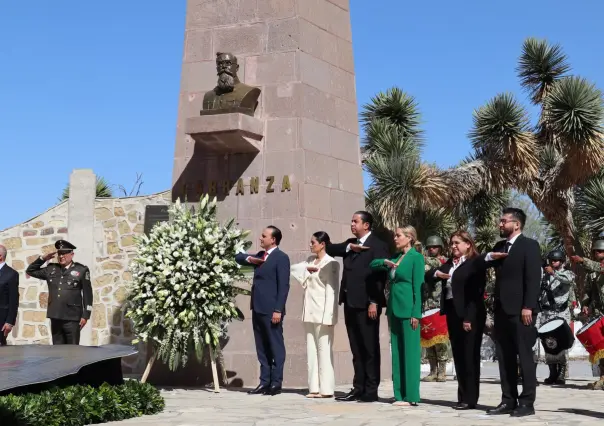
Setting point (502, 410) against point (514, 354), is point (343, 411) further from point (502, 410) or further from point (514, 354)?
point (514, 354)

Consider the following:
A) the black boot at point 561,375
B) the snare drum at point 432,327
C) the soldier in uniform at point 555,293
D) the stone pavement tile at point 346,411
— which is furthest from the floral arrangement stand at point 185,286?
the black boot at point 561,375

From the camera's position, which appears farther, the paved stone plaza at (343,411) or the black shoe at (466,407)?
the black shoe at (466,407)

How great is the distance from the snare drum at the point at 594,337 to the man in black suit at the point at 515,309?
10.5 feet

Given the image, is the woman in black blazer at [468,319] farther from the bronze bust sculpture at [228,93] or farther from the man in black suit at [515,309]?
the bronze bust sculpture at [228,93]

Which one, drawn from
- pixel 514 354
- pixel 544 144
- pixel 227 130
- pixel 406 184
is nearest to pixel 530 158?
pixel 544 144

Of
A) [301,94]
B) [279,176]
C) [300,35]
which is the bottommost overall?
[279,176]

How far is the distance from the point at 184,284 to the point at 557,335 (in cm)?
435

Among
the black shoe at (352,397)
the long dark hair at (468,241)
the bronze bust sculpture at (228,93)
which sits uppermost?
the bronze bust sculpture at (228,93)

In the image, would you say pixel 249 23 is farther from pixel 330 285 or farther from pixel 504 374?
pixel 504 374

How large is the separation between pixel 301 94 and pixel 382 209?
10.5 meters

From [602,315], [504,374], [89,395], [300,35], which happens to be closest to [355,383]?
[504,374]

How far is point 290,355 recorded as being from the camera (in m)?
10.2

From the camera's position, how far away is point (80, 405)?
21.7 ft

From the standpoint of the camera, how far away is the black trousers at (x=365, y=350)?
8517mm
